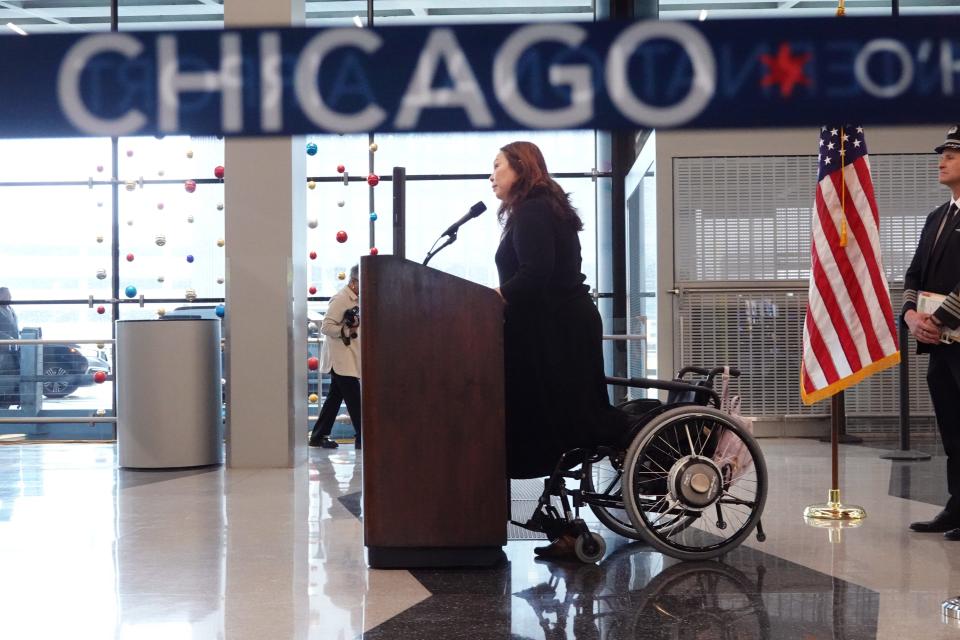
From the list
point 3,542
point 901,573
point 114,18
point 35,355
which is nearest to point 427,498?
point 901,573

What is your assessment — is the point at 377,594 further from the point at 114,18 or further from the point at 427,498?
the point at 114,18

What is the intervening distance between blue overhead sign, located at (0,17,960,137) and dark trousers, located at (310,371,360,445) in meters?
5.82

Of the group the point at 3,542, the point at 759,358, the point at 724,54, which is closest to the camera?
the point at 724,54

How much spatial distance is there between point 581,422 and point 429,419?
1.51ft

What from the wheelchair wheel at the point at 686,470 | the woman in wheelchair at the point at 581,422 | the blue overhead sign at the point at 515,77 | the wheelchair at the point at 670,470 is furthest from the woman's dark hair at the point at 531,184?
the blue overhead sign at the point at 515,77

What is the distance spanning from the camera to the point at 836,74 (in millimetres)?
1026

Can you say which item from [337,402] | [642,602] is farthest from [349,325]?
[642,602]

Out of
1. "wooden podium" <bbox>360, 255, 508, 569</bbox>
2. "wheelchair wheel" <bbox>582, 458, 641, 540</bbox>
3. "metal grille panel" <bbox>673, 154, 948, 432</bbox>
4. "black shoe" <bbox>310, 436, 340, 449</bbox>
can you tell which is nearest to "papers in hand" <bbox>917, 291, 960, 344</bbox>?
"wheelchair wheel" <bbox>582, 458, 641, 540</bbox>

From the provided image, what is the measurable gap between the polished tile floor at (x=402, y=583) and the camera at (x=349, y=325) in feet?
8.79

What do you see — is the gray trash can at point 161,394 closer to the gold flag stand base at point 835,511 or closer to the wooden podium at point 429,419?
the wooden podium at point 429,419

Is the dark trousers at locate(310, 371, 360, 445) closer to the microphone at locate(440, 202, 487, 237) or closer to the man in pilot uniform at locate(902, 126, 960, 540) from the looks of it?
Result: the microphone at locate(440, 202, 487, 237)

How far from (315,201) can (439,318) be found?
701cm

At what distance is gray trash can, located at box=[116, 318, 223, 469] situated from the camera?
19.4 ft

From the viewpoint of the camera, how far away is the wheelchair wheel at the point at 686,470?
300 centimetres
